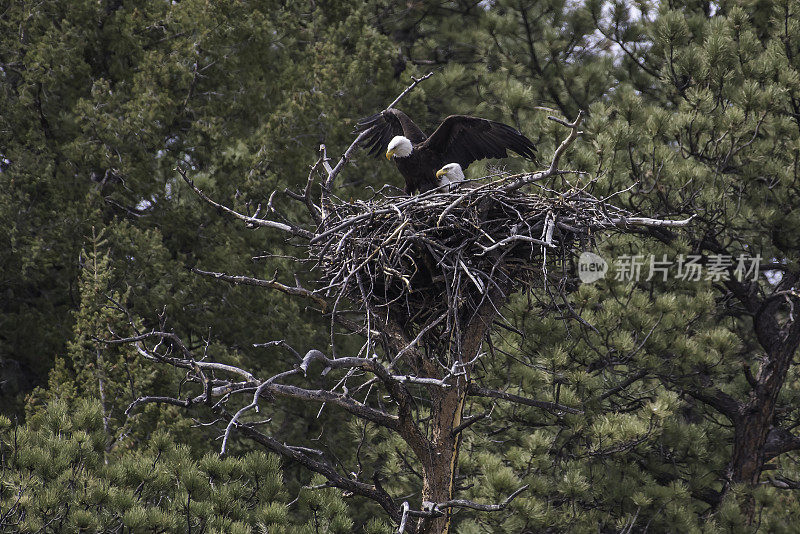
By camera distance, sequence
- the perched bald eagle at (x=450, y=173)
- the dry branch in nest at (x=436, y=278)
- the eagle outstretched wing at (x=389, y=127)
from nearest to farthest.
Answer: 1. the dry branch in nest at (x=436, y=278)
2. the perched bald eagle at (x=450, y=173)
3. the eagle outstretched wing at (x=389, y=127)

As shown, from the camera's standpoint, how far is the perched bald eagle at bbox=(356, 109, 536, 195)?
18.1 feet

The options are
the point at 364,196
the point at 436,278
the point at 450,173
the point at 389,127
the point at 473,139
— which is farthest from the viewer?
the point at 364,196

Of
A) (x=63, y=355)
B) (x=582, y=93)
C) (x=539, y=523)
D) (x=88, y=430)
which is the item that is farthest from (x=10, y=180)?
(x=539, y=523)

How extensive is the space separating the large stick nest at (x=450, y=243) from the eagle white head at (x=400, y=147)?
34.3 inches

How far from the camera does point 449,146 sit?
5.70m

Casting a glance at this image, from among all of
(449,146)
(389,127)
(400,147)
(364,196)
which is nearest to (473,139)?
(449,146)

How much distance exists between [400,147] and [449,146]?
0.37 meters

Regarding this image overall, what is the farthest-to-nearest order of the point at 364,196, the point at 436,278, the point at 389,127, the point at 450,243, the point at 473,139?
1. the point at 364,196
2. the point at 389,127
3. the point at 473,139
4. the point at 450,243
5. the point at 436,278

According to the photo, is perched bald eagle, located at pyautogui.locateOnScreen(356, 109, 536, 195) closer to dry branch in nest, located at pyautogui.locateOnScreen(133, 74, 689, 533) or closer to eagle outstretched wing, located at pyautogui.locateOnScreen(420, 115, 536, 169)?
eagle outstretched wing, located at pyautogui.locateOnScreen(420, 115, 536, 169)

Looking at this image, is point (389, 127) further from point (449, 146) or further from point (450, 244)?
point (450, 244)

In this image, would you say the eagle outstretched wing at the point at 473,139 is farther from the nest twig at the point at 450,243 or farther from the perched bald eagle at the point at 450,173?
the nest twig at the point at 450,243

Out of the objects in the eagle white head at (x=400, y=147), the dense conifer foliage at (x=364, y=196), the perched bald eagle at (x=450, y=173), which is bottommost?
the dense conifer foliage at (x=364, y=196)

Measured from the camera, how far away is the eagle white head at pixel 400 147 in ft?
17.9

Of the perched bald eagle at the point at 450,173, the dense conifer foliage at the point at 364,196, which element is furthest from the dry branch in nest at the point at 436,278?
the perched bald eagle at the point at 450,173
